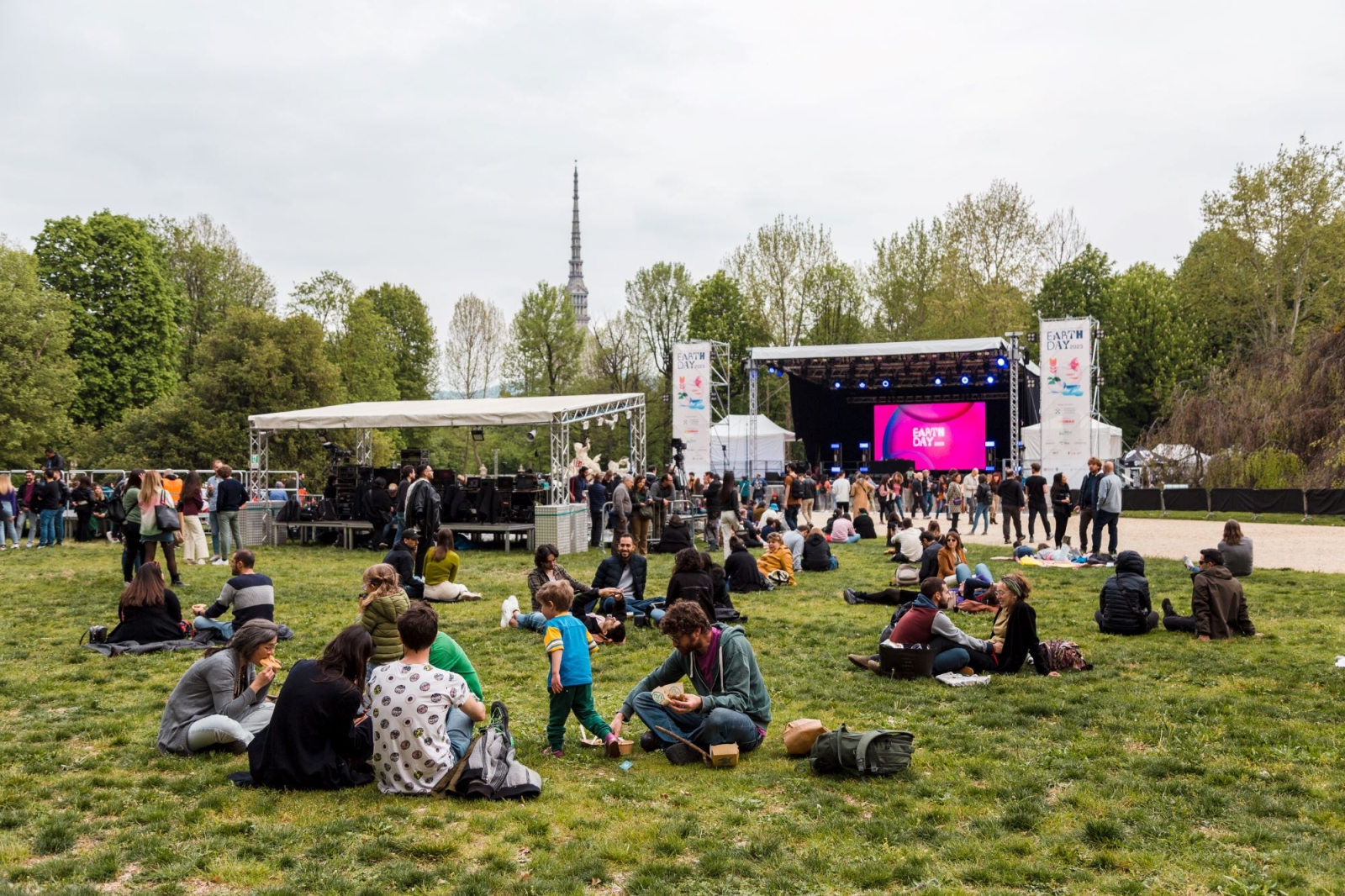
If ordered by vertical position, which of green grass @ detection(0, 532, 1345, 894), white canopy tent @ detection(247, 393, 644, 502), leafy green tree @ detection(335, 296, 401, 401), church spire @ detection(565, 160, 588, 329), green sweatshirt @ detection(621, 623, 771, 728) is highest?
church spire @ detection(565, 160, 588, 329)

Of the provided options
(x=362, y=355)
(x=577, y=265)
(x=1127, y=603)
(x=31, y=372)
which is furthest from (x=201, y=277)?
(x=577, y=265)

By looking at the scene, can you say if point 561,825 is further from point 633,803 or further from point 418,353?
point 418,353

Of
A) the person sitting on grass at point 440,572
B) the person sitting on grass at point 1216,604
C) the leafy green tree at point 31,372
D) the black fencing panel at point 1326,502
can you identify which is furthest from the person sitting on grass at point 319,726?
the leafy green tree at point 31,372

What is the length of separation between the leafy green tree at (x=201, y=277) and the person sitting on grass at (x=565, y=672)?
39.5 metres

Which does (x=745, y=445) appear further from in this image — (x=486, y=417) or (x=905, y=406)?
(x=486, y=417)

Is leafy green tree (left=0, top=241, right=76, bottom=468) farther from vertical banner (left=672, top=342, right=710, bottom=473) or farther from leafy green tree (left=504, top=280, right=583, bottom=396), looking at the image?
leafy green tree (left=504, top=280, right=583, bottom=396)

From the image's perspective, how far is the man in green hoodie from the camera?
5527mm

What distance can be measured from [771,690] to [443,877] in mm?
3609

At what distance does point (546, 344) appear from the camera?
49625 millimetres

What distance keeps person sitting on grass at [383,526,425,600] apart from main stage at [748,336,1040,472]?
2111cm

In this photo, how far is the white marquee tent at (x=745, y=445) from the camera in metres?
35.7

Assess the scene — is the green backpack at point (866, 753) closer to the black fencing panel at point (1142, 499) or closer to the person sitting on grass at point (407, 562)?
the person sitting on grass at point (407, 562)

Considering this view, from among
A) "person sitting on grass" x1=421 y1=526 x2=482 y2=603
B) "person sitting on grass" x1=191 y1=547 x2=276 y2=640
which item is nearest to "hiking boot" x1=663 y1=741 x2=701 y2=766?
"person sitting on grass" x1=191 y1=547 x2=276 y2=640

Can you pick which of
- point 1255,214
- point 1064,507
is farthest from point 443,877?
point 1255,214
